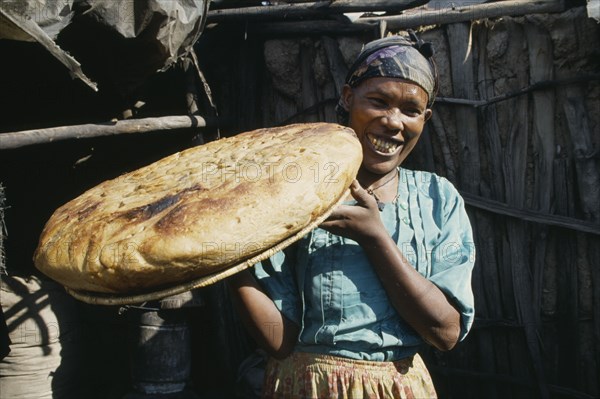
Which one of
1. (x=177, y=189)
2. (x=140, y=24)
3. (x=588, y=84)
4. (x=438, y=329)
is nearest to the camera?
(x=177, y=189)

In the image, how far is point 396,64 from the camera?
75.9 inches

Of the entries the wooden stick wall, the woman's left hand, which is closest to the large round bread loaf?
the woman's left hand

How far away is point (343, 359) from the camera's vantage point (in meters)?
1.86

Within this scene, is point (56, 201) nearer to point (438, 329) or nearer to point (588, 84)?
point (438, 329)

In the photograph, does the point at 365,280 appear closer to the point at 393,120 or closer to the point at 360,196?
the point at 360,196

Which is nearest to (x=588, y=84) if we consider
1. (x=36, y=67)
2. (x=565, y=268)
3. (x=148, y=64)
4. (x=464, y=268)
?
(x=565, y=268)

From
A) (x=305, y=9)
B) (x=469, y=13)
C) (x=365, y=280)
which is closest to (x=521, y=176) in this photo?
(x=469, y=13)

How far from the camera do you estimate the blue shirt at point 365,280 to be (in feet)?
6.00

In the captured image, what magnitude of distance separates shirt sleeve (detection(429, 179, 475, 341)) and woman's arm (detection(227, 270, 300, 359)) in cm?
49

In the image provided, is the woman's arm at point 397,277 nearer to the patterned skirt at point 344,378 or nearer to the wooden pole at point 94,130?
the patterned skirt at point 344,378

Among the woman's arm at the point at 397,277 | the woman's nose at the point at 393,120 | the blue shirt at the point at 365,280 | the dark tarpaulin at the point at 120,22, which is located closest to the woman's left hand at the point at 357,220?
the woman's arm at the point at 397,277

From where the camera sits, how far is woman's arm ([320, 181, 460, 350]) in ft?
5.47

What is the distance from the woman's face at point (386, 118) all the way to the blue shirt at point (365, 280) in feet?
0.55

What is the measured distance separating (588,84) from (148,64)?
7.20ft
